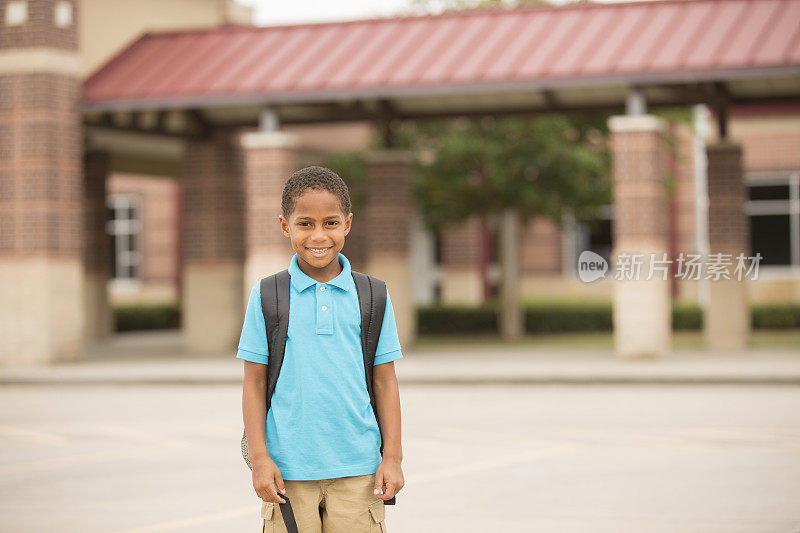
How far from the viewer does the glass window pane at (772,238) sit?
3447cm

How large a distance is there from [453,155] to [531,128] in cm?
180

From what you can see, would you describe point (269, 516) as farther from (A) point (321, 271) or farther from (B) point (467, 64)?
(B) point (467, 64)

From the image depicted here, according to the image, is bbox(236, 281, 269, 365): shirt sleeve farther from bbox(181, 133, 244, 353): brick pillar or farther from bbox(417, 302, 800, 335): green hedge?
bbox(417, 302, 800, 335): green hedge

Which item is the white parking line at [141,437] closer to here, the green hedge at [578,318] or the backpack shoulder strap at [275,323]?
the backpack shoulder strap at [275,323]

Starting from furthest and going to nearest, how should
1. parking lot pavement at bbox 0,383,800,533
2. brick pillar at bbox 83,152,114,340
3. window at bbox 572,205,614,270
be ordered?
window at bbox 572,205,614,270 → brick pillar at bbox 83,152,114,340 → parking lot pavement at bbox 0,383,800,533

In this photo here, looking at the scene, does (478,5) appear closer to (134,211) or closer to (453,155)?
(453,155)

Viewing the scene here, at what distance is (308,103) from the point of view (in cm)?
2325

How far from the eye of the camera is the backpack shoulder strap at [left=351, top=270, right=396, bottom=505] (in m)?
4.20

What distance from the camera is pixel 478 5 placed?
30.0 meters

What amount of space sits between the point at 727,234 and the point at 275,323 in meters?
20.6

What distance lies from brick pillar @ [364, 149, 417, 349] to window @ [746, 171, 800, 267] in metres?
13.3

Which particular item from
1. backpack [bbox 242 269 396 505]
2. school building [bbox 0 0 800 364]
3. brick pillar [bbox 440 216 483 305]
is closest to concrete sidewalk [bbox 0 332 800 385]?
school building [bbox 0 0 800 364]

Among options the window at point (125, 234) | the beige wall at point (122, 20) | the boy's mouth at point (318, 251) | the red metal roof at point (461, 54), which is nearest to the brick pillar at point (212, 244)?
the red metal roof at point (461, 54)

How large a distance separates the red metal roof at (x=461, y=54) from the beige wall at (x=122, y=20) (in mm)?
566
